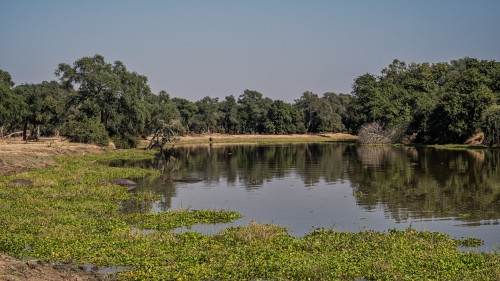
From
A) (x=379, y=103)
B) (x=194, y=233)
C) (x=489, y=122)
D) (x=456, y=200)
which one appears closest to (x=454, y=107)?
(x=489, y=122)

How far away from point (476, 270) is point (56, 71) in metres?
78.9

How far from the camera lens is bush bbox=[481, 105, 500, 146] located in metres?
82.2

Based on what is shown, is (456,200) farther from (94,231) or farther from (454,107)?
(454,107)

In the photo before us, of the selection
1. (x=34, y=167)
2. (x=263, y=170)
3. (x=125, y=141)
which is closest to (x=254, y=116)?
(x=125, y=141)

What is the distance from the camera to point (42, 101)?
95.2 m

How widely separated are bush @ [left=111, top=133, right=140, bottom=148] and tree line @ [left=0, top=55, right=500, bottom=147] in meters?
0.16

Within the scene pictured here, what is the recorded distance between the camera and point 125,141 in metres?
88.8

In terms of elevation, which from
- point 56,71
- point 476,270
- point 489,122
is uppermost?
point 56,71

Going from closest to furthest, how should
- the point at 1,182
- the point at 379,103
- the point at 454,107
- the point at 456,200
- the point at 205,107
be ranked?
the point at 456,200, the point at 1,182, the point at 454,107, the point at 379,103, the point at 205,107

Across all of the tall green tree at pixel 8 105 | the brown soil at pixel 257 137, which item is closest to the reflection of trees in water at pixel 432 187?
the tall green tree at pixel 8 105

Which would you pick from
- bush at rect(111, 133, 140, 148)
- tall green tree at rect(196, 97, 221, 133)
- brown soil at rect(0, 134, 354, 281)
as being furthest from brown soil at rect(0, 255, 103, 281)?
tall green tree at rect(196, 97, 221, 133)

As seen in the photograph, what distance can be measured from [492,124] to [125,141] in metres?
58.2

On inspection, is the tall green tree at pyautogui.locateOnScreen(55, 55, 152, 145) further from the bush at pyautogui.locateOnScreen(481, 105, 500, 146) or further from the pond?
the bush at pyautogui.locateOnScreen(481, 105, 500, 146)

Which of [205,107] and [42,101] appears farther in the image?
[205,107]
